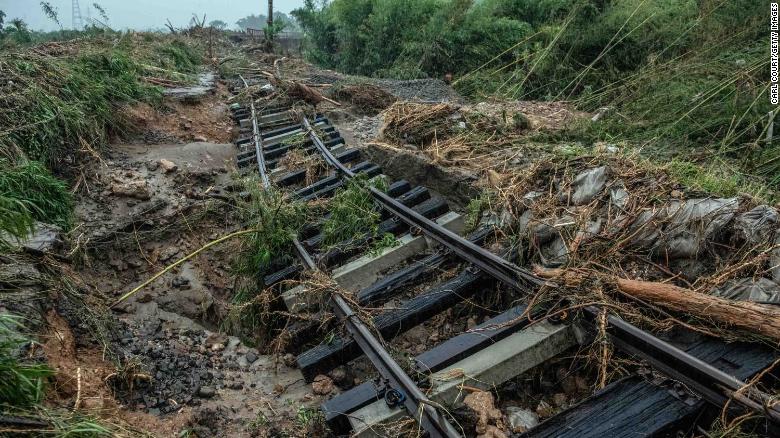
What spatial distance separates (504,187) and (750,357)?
2645mm

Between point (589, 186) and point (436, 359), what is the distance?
211 centimetres

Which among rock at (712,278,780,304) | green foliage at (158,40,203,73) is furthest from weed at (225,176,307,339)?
green foliage at (158,40,203,73)

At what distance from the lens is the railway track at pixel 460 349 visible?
2.42 meters

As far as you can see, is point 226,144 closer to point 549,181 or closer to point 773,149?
point 549,181

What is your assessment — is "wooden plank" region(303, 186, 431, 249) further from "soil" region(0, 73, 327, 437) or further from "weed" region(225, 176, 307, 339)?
"soil" region(0, 73, 327, 437)

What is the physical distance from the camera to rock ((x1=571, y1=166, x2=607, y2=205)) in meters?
4.15

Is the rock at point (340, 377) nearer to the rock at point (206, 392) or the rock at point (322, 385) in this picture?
the rock at point (322, 385)

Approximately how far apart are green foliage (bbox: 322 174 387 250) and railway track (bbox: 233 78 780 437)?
0.10 meters

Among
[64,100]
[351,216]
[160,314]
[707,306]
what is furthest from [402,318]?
[64,100]

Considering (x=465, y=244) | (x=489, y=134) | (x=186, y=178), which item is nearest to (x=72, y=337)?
(x=465, y=244)

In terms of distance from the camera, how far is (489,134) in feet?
22.0

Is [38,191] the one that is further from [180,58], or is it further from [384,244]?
[180,58]

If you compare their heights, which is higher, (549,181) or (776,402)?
(549,181)

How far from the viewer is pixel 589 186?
13.8 ft
